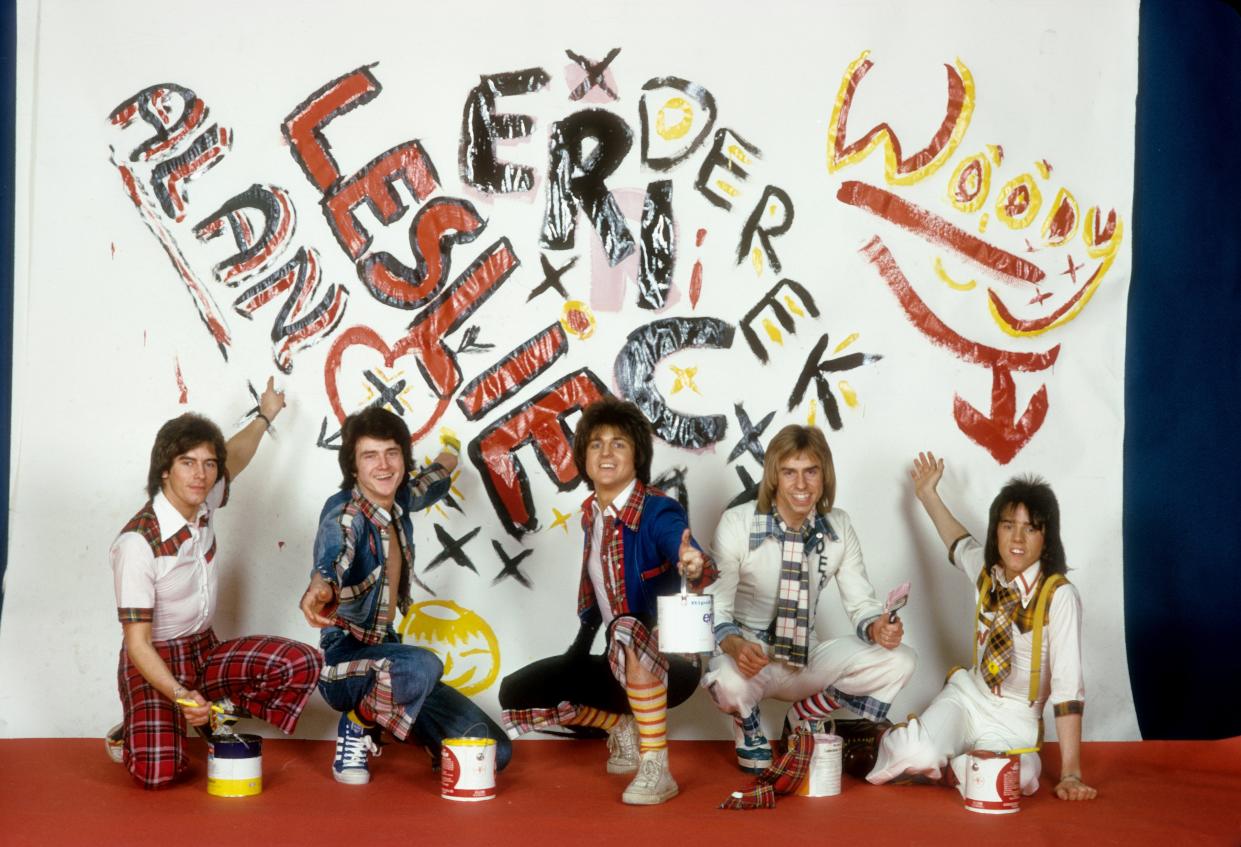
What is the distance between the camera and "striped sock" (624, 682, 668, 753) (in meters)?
2.99

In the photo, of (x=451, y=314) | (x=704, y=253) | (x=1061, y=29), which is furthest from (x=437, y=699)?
(x=1061, y=29)

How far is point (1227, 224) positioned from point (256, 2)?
2824mm

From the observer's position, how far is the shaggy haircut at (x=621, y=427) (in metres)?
3.25

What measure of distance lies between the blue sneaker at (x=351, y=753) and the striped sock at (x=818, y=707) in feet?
3.54

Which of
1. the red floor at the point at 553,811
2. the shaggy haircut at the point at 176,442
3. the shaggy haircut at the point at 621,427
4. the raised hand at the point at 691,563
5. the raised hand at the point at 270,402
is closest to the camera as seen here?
the red floor at the point at 553,811

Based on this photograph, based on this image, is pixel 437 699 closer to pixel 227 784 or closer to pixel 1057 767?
pixel 227 784

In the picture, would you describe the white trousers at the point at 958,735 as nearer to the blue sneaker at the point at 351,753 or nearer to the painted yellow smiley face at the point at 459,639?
the painted yellow smiley face at the point at 459,639

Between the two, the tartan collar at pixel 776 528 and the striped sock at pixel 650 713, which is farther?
the tartan collar at pixel 776 528

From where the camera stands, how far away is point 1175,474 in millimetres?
3742

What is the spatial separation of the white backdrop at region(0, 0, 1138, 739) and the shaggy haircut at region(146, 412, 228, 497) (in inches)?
18.7

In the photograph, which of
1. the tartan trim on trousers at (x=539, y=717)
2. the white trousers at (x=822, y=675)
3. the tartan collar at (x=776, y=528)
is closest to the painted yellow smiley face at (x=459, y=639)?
the tartan trim on trousers at (x=539, y=717)

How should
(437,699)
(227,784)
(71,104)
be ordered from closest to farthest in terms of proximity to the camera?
(227,784), (437,699), (71,104)

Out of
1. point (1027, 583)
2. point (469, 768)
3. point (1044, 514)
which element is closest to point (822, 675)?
point (1027, 583)

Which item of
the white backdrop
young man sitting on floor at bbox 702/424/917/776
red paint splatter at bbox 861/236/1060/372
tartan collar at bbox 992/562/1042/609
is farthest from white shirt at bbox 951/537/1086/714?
red paint splatter at bbox 861/236/1060/372
